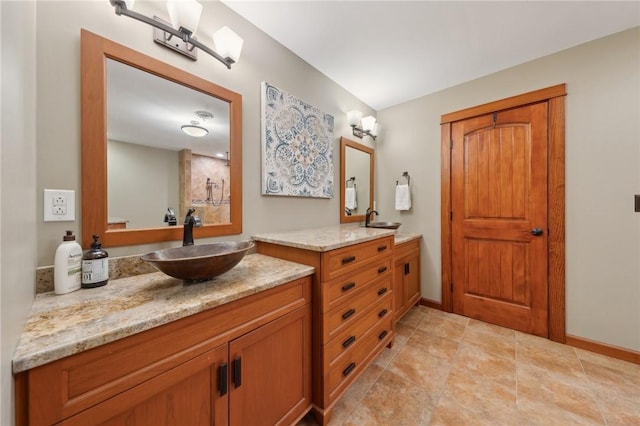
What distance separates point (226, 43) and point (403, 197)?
2.16 m

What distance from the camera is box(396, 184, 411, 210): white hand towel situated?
8.71 feet

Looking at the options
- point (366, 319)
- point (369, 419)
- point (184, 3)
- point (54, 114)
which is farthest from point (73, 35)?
point (369, 419)

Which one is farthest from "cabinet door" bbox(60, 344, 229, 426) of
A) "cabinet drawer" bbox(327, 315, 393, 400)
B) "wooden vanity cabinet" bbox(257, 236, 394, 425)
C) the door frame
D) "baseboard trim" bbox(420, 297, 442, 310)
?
the door frame

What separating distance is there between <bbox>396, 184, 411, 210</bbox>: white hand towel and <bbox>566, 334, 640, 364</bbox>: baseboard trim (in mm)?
1676

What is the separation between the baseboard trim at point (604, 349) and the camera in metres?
1.65

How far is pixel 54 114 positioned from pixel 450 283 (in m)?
3.09

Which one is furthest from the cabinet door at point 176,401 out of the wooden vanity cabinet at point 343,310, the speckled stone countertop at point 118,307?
the wooden vanity cabinet at point 343,310

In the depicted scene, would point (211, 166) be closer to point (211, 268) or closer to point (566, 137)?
point (211, 268)

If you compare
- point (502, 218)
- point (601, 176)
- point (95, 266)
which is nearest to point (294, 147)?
point (95, 266)

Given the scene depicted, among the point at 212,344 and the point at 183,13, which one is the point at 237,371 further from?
the point at 183,13

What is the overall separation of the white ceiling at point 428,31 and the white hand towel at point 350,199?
112cm

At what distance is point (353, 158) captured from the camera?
256 cm

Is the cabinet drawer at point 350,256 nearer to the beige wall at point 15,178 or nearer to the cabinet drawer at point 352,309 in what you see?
the cabinet drawer at point 352,309

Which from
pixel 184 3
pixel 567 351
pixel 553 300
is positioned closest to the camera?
pixel 184 3
